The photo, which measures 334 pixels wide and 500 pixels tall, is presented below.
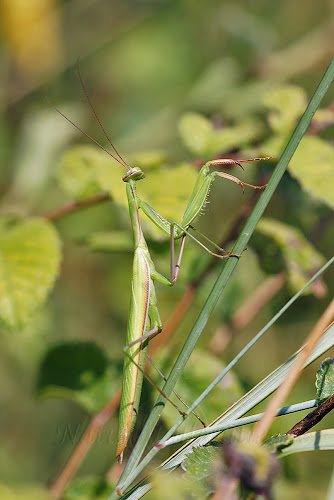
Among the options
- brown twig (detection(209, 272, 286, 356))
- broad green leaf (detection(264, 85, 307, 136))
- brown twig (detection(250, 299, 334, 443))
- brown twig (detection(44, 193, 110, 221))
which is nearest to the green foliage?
broad green leaf (detection(264, 85, 307, 136))

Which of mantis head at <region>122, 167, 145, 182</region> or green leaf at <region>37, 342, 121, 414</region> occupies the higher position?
mantis head at <region>122, 167, 145, 182</region>

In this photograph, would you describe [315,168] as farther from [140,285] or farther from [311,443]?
[311,443]

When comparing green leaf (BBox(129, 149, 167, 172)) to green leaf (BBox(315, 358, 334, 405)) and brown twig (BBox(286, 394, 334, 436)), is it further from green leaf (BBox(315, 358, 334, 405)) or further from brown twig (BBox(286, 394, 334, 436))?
brown twig (BBox(286, 394, 334, 436))

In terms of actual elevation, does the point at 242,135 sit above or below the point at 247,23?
below

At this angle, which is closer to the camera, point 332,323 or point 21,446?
point 332,323

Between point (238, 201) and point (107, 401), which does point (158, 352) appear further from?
point (238, 201)

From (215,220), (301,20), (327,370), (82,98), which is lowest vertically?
(327,370)

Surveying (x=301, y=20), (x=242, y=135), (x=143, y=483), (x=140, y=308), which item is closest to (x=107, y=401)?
(x=140, y=308)
